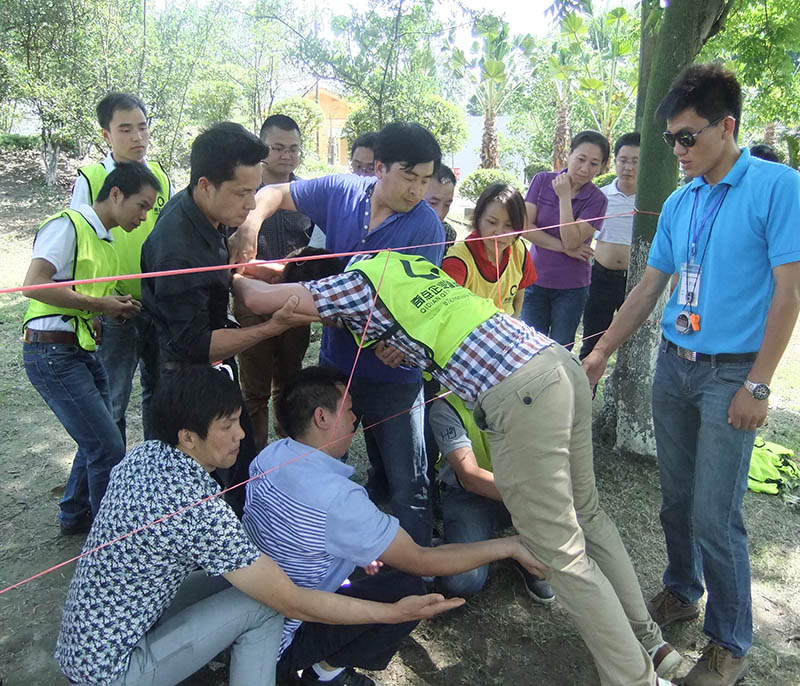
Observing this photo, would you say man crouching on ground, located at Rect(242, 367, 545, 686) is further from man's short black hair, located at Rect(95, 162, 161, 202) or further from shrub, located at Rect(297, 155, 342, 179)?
shrub, located at Rect(297, 155, 342, 179)

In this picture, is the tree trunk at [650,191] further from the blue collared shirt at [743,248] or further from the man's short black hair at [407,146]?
the man's short black hair at [407,146]

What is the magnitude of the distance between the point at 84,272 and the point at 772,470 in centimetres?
385

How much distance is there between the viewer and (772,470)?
366 cm

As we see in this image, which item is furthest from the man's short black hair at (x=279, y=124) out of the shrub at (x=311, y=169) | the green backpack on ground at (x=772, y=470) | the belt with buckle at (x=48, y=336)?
the shrub at (x=311, y=169)

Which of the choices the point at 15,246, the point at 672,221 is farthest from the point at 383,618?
the point at 15,246

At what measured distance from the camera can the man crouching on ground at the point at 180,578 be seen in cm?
168

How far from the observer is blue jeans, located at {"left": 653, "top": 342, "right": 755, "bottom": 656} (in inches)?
82.3

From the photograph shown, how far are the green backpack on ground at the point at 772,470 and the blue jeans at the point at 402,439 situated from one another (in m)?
2.07

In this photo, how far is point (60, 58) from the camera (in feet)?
33.6

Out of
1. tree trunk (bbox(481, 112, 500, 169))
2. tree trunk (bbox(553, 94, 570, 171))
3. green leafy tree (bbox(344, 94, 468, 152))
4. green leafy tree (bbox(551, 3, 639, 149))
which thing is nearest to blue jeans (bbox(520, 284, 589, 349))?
green leafy tree (bbox(344, 94, 468, 152))

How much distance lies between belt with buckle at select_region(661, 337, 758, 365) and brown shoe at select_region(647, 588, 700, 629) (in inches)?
42.0

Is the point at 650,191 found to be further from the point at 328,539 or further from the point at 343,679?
the point at 343,679

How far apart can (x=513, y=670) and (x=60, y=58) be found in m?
11.6

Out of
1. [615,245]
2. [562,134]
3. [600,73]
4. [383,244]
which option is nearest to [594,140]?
[615,245]
